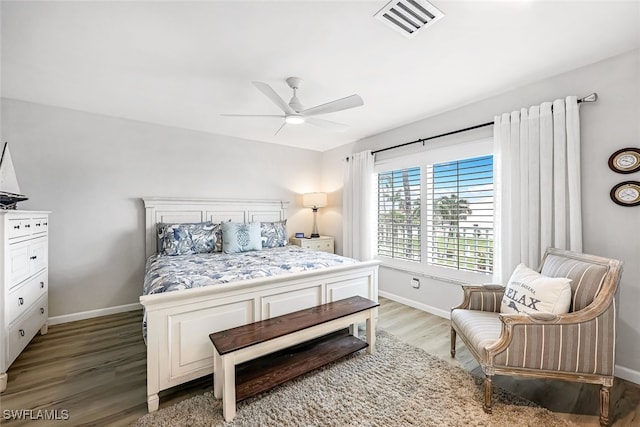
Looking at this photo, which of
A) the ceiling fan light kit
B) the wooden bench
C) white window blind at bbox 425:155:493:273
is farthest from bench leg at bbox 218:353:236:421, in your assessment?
white window blind at bbox 425:155:493:273

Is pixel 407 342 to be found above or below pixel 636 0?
below

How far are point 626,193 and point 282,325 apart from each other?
2832 millimetres

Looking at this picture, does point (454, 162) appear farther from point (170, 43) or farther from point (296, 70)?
point (170, 43)

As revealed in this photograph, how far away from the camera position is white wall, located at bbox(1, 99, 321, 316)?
9.82 ft

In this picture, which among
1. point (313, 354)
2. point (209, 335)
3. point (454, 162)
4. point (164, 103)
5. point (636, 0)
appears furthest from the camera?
point (454, 162)

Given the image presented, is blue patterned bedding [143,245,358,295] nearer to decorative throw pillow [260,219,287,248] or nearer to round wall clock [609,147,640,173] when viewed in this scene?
decorative throw pillow [260,219,287,248]

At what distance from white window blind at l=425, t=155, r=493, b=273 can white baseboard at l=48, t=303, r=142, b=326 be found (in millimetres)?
3964

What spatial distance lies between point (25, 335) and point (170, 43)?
2.72m

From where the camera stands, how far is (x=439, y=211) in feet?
11.0

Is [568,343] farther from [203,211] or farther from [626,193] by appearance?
[203,211]

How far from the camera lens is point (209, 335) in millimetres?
1873

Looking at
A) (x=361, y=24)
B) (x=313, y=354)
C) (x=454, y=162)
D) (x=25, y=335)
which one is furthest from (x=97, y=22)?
(x=454, y=162)

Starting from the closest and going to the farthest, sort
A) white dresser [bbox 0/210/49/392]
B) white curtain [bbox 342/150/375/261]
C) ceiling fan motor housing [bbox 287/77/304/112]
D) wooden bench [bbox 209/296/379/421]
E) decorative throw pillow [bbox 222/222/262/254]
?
wooden bench [bbox 209/296/379/421], white dresser [bbox 0/210/49/392], ceiling fan motor housing [bbox 287/77/304/112], decorative throw pillow [bbox 222/222/262/254], white curtain [bbox 342/150/375/261]

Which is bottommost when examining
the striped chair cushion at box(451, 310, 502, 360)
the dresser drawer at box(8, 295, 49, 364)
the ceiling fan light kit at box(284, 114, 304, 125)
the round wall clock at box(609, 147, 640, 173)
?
the dresser drawer at box(8, 295, 49, 364)
